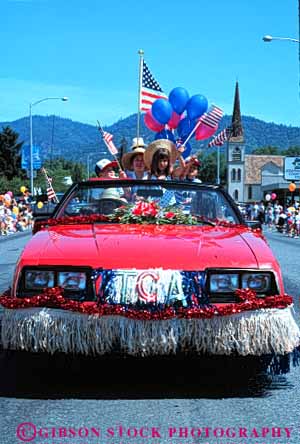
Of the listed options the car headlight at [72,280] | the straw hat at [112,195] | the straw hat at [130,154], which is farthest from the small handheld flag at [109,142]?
the car headlight at [72,280]

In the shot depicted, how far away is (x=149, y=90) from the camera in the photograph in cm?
1530

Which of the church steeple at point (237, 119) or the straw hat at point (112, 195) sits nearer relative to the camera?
the straw hat at point (112, 195)

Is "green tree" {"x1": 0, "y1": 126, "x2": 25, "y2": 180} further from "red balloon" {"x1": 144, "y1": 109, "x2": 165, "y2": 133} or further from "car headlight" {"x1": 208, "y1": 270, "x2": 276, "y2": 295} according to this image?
"car headlight" {"x1": 208, "y1": 270, "x2": 276, "y2": 295}

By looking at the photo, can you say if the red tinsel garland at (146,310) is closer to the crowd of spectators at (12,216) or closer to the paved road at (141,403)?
the paved road at (141,403)

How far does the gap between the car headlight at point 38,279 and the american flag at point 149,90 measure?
11.4 m

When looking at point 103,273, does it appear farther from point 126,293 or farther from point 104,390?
point 104,390

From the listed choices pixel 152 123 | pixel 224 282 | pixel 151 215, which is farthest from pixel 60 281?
pixel 152 123

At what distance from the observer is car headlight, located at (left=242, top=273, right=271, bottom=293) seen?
3932 mm

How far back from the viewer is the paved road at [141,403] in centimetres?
336

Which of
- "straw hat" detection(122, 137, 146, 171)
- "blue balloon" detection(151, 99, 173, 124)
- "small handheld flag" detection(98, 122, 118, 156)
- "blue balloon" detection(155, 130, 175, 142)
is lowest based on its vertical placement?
"straw hat" detection(122, 137, 146, 171)

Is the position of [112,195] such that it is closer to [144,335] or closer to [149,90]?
[144,335]

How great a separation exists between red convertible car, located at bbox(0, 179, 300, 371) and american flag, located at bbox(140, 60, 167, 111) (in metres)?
11.3

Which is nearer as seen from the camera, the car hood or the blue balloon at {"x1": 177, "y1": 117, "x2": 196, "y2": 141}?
the car hood

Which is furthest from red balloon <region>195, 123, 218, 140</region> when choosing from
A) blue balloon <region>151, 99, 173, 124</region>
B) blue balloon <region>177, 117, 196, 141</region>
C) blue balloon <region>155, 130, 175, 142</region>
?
blue balloon <region>151, 99, 173, 124</region>
